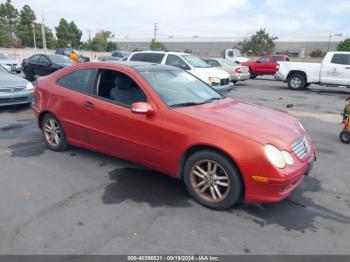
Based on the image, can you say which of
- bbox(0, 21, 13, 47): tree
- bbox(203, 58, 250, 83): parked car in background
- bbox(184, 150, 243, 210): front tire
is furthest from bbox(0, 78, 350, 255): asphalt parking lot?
bbox(0, 21, 13, 47): tree

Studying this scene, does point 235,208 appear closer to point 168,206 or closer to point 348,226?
point 168,206

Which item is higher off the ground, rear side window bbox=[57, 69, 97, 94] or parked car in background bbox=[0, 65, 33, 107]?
rear side window bbox=[57, 69, 97, 94]

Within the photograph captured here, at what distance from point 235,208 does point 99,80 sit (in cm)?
259

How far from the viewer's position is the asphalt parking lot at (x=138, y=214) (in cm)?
288

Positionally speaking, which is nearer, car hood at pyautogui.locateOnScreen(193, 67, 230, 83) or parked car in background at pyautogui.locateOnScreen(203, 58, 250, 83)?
car hood at pyautogui.locateOnScreen(193, 67, 230, 83)

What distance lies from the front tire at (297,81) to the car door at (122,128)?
13191mm

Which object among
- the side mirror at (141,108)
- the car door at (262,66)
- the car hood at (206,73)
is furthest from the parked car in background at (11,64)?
A: the side mirror at (141,108)

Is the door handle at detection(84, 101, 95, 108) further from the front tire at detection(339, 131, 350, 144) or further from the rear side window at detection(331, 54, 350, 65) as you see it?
the rear side window at detection(331, 54, 350, 65)

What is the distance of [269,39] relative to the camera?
56719mm

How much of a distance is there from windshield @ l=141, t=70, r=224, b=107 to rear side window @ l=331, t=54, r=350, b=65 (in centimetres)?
1172

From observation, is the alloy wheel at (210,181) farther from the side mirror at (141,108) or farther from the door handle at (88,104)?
the door handle at (88,104)

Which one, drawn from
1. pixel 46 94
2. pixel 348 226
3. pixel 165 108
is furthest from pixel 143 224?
pixel 46 94

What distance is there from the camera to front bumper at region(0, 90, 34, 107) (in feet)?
27.2

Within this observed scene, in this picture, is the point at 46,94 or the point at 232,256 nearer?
the point at 232,256
